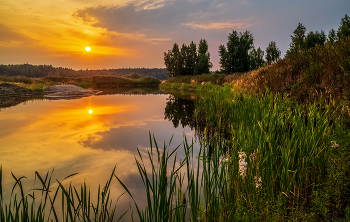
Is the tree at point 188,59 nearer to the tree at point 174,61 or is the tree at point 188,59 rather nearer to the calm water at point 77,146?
the tree at point 174,61

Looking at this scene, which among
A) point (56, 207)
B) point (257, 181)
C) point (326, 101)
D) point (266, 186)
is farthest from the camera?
point (326, 101)

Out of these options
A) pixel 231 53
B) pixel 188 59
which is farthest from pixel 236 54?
pixel 188 59

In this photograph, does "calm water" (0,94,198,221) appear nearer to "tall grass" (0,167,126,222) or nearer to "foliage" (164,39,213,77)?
"tall grass" (0,167,126,222)

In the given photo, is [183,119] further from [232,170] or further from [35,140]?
[232,170]

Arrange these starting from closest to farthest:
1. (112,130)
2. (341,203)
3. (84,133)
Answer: (341,203) < (84,133) < (112,130)

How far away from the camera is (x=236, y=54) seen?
46.5 meters

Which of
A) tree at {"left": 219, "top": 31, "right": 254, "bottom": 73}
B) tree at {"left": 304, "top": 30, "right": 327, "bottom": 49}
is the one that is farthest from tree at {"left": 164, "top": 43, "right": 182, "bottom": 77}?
tree at {"left": 304, "top": 30, "right": 327, "bottom": 49}

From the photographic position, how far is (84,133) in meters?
7.32

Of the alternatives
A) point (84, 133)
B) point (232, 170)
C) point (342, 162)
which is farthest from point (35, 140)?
point (342, 162)

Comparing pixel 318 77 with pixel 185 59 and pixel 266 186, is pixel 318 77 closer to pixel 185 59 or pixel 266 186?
pixel 266 186

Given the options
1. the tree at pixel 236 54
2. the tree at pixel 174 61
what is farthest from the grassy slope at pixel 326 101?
the tree at pixel 174 61

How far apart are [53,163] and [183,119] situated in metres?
6.38

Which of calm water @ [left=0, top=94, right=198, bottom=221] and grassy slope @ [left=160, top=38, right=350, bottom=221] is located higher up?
grassy slope @ [left=160, top=38, right=350, bottom=221]

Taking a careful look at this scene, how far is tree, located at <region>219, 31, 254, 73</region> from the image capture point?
152ft
